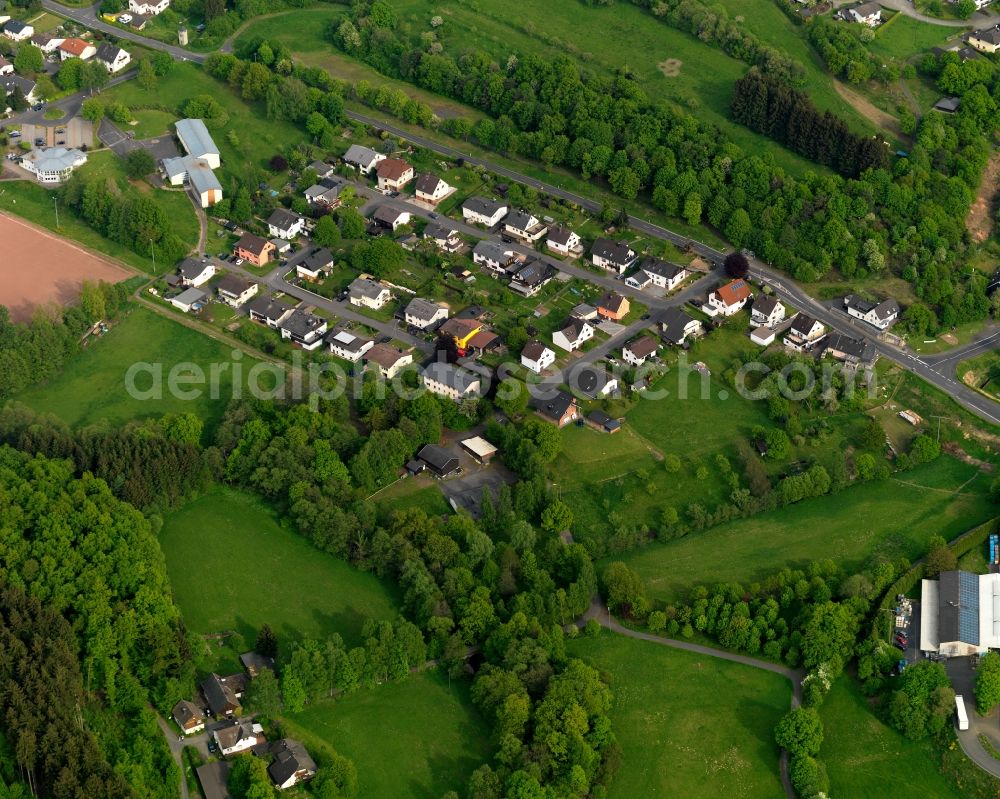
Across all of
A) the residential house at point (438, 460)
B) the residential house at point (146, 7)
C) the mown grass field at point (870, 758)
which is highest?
the residential house at point (146, 7)

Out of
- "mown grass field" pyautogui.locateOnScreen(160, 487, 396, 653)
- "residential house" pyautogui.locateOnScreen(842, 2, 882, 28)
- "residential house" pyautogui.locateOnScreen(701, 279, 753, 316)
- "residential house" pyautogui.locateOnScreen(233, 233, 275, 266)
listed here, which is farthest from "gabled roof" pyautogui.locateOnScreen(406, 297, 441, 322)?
"residential house" pyautogui.locateOnScreen(842, 2, 882, 28)

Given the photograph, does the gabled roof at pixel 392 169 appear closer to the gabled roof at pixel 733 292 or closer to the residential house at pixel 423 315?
the residential house at pixel 423 315

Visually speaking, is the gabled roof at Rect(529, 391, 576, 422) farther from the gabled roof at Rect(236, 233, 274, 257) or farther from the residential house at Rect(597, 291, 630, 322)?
the gabled roof at Rect(236, 233, 274, 257)

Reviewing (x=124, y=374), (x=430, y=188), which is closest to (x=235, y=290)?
(x=124, y=374)

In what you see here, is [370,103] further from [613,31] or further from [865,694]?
[865,694]

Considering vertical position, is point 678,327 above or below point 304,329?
above

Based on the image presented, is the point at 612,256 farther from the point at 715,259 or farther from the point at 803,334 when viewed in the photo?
the point at 803,334

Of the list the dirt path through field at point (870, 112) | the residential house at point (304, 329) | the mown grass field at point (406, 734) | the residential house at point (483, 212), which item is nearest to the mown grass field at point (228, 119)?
the residential house at point (483, 212)
